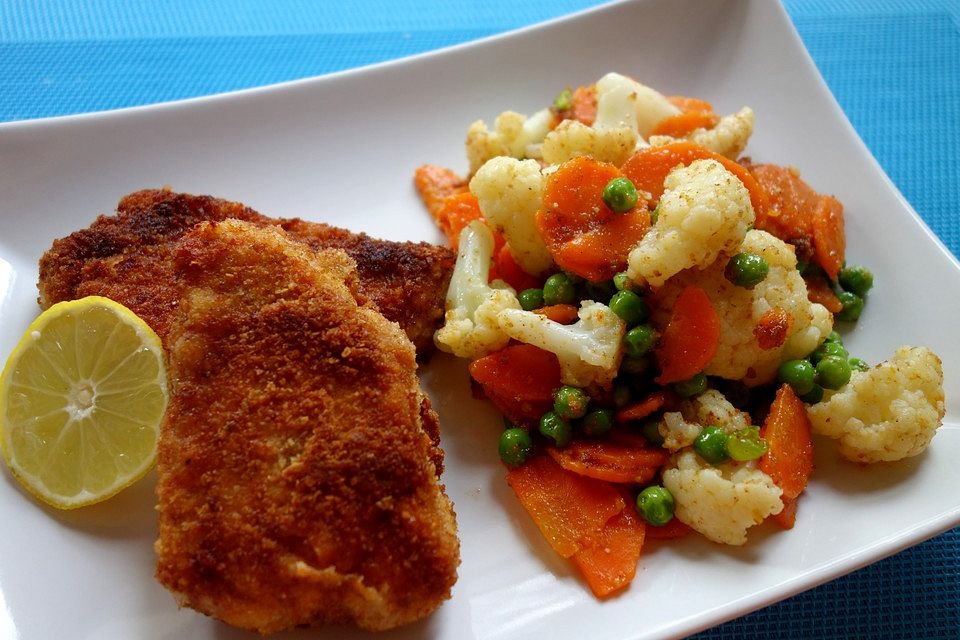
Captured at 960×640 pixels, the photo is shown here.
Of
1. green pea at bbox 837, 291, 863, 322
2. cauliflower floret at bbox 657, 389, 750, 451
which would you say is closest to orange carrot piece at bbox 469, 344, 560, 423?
cauliflower floret at bbox 657, 389, 750, 451

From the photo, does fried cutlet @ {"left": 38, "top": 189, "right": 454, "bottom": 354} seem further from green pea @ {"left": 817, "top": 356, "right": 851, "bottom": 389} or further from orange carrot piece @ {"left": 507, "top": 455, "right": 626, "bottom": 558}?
green pea @ {"left": 817, "top": 356, "right": 851, "bottom": 389}

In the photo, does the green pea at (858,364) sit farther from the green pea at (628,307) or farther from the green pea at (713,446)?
the green pea at (628,307)

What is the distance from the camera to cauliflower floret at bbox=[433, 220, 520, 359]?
3.61 metres

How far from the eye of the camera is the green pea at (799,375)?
11.4 ft

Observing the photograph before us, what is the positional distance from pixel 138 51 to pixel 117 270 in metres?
2.52

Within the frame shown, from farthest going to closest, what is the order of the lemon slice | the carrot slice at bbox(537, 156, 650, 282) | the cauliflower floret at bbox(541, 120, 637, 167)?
the cauliflower floret at bbox(541, 120, 637, 167)
the carrot slice at bbox(537, 156, 650, 282)
the lemon slice

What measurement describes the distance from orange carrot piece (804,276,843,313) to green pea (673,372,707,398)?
0.89 metres

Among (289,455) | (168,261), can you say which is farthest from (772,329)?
(168,261)

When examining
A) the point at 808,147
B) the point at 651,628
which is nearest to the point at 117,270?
the point at 651,628

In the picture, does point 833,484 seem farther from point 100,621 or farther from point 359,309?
point 100,621

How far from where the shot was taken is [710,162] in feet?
11.7

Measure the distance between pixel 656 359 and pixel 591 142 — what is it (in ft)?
4.09

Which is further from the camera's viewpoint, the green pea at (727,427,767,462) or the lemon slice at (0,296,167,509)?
the green pea at (727,427,767,462)

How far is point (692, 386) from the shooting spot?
346 cm
